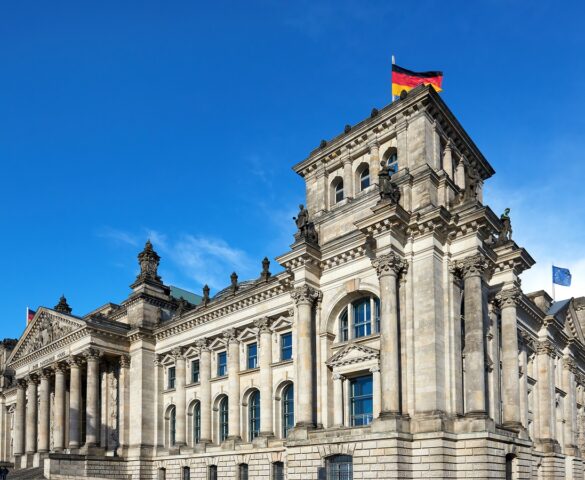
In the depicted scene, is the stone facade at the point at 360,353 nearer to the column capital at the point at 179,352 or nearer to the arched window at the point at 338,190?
the arched window at the point at 338,190

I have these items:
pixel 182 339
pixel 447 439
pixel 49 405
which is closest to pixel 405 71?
pixel 447 439

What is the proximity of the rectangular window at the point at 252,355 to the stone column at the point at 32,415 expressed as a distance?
24607mm

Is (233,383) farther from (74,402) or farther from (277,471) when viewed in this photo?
(74,402)

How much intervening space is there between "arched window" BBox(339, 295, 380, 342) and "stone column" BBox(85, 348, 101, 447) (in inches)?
918

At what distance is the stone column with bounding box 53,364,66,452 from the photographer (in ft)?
160

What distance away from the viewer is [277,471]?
36.2m

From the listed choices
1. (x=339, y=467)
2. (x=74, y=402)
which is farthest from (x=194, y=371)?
(x=339, y=467)

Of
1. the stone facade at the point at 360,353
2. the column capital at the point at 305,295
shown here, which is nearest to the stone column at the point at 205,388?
the stone facade at the point at 360,353

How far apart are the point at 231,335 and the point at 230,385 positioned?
3.31 meters

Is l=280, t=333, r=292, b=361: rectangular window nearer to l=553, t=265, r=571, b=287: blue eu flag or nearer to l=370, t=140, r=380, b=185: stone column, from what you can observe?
l=370, t=140, r=380, b=185: stone column

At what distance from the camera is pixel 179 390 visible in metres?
45.2

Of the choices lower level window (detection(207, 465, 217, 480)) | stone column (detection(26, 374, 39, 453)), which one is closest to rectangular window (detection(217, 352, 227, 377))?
lower level window (detection(207, 465, 217, 480))

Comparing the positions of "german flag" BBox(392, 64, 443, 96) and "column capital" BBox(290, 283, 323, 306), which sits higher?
"german flag" BBox(392, 64, 443, 96)

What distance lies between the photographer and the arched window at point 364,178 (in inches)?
1385
